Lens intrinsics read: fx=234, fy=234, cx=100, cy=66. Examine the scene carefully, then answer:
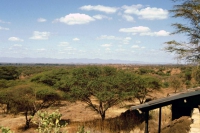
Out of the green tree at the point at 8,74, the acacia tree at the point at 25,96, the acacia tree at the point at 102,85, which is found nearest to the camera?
the acacia tree at the point at 102,85

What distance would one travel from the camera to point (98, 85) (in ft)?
76.5

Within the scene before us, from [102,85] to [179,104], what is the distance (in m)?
13.0

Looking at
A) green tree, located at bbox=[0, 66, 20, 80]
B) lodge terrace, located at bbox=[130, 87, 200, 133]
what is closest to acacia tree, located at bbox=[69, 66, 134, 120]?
lodge terrace, located at bbox=[130, 87, 200, 133]

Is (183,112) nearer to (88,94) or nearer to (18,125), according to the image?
(88,94)

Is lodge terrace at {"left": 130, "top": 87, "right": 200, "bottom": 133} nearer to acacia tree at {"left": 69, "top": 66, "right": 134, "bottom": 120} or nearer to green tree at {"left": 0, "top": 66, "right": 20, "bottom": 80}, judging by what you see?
acacia tree at {"left": 69, "top": 66, "right": 134, "bottom": 120}

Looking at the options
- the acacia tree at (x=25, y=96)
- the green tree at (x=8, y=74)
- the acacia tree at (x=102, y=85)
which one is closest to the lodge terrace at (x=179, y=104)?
the acacia tree at (x=102, y=85)

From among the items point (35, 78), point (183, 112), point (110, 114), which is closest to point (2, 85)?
point (35, 78)

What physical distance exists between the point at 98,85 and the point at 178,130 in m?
14.5

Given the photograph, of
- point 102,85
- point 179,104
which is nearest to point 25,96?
point 102,85

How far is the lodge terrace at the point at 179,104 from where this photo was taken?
844cm

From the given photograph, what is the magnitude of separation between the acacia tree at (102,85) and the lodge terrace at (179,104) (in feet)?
38.1

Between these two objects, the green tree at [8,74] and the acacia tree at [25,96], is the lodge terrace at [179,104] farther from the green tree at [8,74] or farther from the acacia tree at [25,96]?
the green tree at [8,74]

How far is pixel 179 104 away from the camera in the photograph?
10430 mm

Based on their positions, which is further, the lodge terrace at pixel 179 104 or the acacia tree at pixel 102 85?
the acacia tree at pixel 102 85
